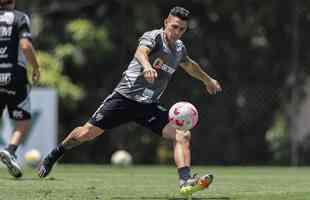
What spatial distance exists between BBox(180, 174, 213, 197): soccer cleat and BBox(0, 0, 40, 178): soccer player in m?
2.63

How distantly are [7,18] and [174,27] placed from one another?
215cm

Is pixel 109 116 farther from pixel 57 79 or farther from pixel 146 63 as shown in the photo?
pixel 57 79

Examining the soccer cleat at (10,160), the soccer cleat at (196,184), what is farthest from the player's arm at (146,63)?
the soccer cleat at (10,160)

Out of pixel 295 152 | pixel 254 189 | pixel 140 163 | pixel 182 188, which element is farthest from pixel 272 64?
pixel 182 188

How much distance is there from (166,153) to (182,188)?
43.9 ft

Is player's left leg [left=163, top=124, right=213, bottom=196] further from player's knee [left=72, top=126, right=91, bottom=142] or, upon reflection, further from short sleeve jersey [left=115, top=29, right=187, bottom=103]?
player's knee [left=72, top=126, right=91, bottom=142]

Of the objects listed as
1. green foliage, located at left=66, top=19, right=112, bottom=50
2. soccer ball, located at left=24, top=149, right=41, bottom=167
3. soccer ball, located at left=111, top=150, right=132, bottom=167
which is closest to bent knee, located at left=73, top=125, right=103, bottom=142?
soccer ball, located at left=24, top=149, right=41, bottom=167

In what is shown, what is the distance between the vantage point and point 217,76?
22422 mm

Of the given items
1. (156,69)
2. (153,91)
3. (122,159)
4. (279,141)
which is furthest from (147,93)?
(279,141)

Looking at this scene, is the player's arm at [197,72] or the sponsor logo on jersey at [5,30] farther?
the sponsor logo on jersey at [5,30]

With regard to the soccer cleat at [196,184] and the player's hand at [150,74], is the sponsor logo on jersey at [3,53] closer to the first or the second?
the player's hand at [150,74]

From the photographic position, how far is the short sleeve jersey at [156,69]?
1037cm

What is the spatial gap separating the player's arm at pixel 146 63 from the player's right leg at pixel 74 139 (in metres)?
1.16

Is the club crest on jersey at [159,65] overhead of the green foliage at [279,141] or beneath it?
overhead
